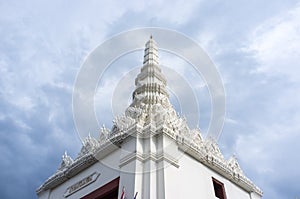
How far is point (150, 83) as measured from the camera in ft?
67.7

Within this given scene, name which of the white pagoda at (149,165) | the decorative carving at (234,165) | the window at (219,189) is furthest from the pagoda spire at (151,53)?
the window at (219,189)

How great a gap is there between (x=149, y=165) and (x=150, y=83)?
7182 millimetres

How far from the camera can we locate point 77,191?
16.2m

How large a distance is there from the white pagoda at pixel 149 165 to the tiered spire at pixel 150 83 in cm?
11

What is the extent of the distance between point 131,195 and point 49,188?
20.3 ft

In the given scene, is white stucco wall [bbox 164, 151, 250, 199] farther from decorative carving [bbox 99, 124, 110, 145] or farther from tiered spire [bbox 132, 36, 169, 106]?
tiered spire [bbox 132, 36, 169, 106]

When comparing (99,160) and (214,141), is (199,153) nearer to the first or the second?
(214,141)

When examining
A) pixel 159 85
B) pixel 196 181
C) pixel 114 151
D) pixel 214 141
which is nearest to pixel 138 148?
pixel 114 151

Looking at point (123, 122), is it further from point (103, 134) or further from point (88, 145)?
point (88, 145)

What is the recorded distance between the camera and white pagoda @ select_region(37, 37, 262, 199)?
13945mm

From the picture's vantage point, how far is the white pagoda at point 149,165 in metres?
13.9

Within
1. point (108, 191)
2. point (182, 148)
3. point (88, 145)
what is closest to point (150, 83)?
point (88, 145)

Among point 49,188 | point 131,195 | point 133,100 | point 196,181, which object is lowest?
point 131,195

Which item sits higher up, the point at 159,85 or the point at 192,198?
the point at 159,85
